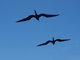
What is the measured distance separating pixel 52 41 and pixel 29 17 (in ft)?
74.9

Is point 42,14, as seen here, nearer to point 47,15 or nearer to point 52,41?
point 47,15

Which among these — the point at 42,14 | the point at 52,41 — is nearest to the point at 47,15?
the point at 42,14

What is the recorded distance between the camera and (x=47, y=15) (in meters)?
116

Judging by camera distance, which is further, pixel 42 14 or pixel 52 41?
pixel 52 41

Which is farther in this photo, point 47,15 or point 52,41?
point 52,41

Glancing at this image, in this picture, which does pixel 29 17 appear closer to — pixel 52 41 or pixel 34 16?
pixel 34 16

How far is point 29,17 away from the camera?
11619cm

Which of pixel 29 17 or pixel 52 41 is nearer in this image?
pixel 29 17

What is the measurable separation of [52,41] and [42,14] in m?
22.2

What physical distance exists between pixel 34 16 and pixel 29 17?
364 cm

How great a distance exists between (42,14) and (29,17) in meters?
5.33

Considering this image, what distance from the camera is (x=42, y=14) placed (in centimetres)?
11556

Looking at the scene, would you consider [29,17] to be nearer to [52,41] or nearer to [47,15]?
[47,15]

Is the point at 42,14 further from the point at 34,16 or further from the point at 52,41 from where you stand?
the point at 52,41
